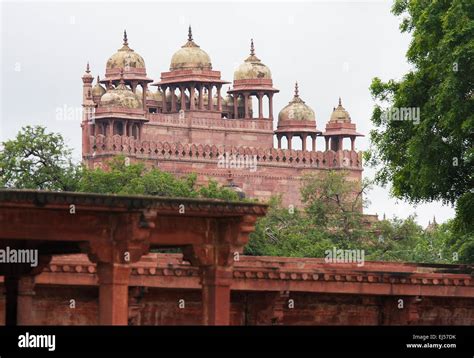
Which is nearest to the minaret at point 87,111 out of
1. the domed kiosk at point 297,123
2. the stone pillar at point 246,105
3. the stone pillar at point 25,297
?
the stone pillar at point 246,105

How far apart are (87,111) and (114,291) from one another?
2147 inches

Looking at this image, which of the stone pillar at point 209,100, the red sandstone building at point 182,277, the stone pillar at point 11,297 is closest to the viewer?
the red sandstone building at point 182,277

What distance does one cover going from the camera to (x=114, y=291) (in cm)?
2672

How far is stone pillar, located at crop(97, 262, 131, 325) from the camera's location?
87.6ft

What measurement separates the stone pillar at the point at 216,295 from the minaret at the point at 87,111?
174 ft

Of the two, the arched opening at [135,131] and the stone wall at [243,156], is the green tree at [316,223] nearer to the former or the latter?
the stone wall at [243,156]

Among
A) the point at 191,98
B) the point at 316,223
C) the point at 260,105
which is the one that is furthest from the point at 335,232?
the point at 260,105

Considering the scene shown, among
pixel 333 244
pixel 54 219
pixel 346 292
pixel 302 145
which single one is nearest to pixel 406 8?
pixel 346 292

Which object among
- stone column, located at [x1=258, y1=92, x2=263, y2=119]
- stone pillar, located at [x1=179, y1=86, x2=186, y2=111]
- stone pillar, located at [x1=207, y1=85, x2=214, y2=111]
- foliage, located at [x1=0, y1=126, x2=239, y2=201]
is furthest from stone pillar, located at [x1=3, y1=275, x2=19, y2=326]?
stone column, located at [x1=258, y1=92, x2=263, y2=119]

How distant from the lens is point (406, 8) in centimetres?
4331

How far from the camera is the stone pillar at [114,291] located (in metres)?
26.7
